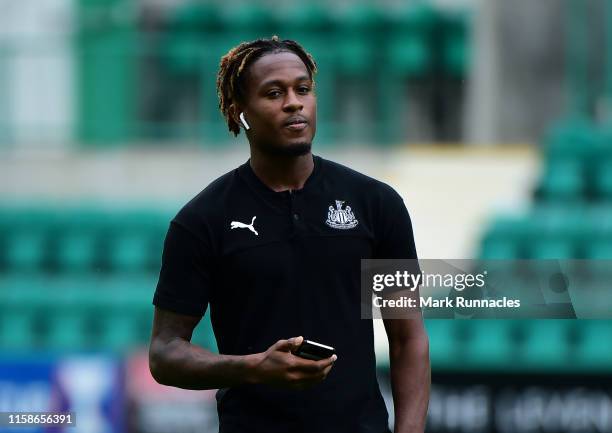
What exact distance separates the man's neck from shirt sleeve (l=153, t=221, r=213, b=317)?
0.75 ft

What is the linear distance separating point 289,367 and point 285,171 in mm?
526

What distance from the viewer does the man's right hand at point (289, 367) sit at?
300 centimetres

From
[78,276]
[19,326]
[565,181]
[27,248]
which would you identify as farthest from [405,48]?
[19,326]

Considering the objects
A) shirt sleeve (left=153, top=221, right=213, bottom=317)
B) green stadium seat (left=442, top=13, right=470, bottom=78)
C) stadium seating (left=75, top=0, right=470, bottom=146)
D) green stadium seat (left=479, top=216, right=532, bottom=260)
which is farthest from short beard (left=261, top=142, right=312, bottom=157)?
green stadium seat (left=442, top=13, right=470, bottom=78)

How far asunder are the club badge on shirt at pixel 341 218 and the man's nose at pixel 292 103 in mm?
242

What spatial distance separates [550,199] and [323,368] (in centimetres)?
634

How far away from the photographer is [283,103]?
127 inches

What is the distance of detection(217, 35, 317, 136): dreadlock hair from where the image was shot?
3.32m

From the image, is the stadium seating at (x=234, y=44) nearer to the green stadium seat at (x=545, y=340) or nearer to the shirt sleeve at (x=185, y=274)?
the green stadium seat at (x=545, y=340)

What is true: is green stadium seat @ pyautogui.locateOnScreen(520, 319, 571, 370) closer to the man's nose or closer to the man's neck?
the man's neck

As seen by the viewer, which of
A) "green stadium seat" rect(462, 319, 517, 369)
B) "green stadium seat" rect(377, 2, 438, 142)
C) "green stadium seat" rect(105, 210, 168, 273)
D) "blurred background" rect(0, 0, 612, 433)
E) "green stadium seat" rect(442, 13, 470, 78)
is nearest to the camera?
"green stadium seat" rect(462, 319, 517, 369)

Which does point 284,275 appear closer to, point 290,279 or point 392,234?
point 290,279

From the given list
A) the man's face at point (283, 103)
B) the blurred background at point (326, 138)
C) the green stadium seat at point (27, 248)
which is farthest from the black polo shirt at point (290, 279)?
the green stadium seat at point (27, 248)

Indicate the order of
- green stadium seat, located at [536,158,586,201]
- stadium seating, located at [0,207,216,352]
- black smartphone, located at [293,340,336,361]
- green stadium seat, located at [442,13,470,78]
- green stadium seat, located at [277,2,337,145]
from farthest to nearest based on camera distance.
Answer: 1. green stadium seat, located at [442,13,470,78]
2. green stadium seat, located at [277,2,337,145]
3. green stadium seat, located at [536,158,586,201]
4. stadium seating, located at [0,207,216,352]
5. black smartphone, located at [293,340,336,361]
